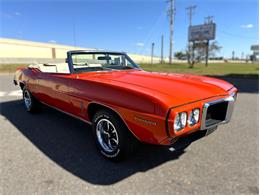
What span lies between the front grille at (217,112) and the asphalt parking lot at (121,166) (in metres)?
0.63

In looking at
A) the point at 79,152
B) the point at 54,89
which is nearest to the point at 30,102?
the point at 54,89

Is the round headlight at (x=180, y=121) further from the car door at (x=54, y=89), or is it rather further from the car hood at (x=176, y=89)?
the car door at (x=54, y=89)

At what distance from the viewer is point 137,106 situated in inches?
92.0

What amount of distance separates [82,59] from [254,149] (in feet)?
11.0

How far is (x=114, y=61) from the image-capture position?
428 centimetres

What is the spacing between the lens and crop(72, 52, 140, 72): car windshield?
3.77m

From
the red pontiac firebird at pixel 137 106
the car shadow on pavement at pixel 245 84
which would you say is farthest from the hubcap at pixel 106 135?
the car shadow on pavement at pixel 245 84

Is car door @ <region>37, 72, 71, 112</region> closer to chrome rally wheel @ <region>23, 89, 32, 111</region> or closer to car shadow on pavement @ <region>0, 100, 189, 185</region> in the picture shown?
car shadow on pavement @ <region>0, 100, 189, 185</region>

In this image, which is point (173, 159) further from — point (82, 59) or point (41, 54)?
point (41, 54)

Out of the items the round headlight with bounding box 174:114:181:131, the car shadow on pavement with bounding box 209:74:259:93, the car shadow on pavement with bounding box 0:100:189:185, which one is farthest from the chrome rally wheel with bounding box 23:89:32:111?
the car shadow on pavement with bounding box 209:74:259:93

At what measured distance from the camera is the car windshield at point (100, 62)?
3.77 metres

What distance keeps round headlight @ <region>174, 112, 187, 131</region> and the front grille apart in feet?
1.89

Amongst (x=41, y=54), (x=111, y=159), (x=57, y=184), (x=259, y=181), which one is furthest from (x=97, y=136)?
(x=41, y=54)

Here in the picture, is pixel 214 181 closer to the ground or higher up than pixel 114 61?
closer to the ground
